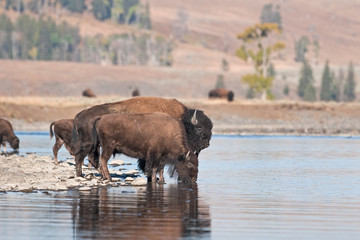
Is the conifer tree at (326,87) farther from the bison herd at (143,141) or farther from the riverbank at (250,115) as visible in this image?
the bison herd at (143,141)

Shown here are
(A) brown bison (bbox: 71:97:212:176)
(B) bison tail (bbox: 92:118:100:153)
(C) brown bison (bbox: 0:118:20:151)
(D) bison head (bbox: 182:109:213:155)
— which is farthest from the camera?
(C) brown bison (bbox: 0:118:20:151)

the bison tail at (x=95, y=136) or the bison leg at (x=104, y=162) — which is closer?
the bison leg at (x=104, y=162)

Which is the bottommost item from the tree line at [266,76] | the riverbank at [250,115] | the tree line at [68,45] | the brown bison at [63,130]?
the riverbank at [250,115]

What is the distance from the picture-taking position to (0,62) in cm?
13138

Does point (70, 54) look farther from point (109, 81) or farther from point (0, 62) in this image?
point (109, 81)

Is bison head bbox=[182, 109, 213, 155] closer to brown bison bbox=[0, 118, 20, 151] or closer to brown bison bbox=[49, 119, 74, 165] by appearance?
brown bison bbox=[49, 119, 74, 165]

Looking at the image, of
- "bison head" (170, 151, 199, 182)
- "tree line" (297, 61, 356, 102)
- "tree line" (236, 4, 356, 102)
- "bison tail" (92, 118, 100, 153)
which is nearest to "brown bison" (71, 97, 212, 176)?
"bison tail" (92, 118, 100, 153)

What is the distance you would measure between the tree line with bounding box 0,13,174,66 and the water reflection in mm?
136630

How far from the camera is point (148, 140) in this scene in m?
18.5

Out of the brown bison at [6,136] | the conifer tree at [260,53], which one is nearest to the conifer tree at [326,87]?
the conifer tree at [260,53]

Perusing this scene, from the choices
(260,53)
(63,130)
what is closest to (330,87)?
(260,53)

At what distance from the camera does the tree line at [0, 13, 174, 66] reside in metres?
153

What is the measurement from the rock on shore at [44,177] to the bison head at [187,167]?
1.24 m

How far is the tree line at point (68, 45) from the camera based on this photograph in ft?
503
